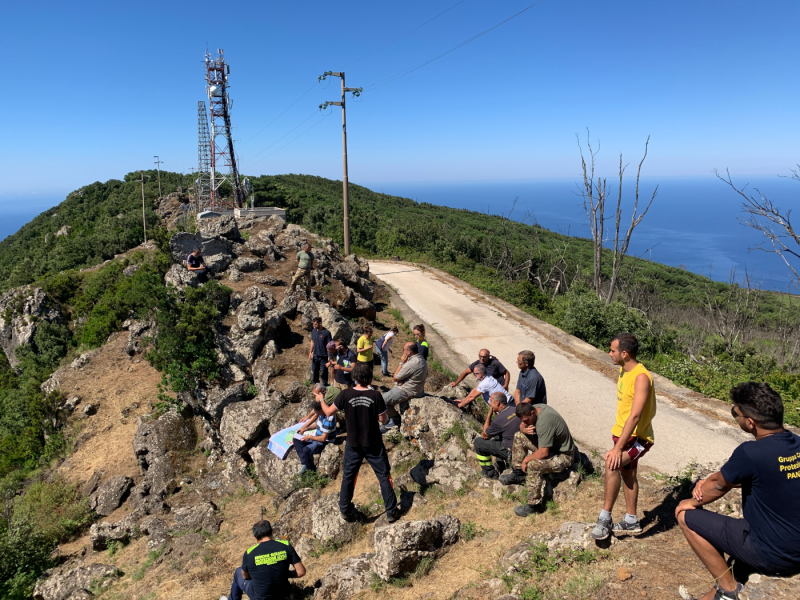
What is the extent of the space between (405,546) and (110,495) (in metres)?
8.43

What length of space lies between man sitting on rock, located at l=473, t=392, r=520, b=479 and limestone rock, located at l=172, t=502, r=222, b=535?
16.2ft

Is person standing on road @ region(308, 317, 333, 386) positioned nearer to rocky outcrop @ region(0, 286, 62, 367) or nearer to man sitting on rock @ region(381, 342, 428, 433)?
man sitting on rock @ region(381, 342, 428, 433)

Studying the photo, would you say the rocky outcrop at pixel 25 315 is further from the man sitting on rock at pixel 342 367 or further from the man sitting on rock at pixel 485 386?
the man sitting on rock at pixel 485 386

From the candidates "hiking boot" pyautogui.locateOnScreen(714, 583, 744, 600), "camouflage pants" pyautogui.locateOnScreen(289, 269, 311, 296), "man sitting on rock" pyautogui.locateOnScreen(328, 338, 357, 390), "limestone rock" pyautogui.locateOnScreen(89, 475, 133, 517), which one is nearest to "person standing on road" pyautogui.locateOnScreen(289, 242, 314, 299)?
"camouflage pants" pyautogui.locateOnScreen(289, 269, 311, 296)

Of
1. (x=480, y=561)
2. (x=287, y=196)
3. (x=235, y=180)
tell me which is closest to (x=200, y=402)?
(x=480, y=561)

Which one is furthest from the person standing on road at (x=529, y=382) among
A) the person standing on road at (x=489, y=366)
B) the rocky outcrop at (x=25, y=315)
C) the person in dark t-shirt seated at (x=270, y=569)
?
the rocky outcrop at (x=25, y=315)

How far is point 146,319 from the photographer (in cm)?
1465

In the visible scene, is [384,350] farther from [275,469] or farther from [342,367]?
[275,469]

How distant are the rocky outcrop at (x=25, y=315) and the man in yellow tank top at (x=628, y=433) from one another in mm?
20612

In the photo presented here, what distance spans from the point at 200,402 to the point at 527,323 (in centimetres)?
1071

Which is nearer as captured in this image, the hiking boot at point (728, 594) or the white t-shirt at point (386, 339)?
the hiking boot at point (728, 594)

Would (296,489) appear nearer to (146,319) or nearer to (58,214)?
(146,319)

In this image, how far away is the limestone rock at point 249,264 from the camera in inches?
661

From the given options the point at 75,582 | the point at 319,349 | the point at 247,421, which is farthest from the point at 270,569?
the point at 319,349
